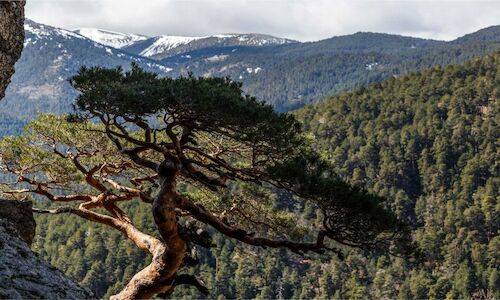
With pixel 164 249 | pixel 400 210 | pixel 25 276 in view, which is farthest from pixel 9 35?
pixel 400 210

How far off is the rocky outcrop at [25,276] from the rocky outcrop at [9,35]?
2650 mm

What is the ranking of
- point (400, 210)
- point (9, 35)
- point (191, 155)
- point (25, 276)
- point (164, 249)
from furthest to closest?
point (400, 210)
point (191, 155)
point (164, 249)
point (9, 35)
point (25, 276)

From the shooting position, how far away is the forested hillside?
8594cm

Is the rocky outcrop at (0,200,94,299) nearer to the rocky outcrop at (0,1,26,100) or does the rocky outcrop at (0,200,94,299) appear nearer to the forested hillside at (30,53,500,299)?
the rocky outcrop at (0,1,26,100)

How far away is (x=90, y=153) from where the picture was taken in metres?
11.8

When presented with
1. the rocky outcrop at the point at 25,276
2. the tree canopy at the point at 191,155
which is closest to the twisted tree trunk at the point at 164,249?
the tree canopy at the point at 191,155

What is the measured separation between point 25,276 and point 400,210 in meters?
96.9

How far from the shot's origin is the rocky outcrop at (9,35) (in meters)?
8.95

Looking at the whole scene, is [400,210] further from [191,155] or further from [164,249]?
[164,249]

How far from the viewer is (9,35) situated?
9188 millimetres

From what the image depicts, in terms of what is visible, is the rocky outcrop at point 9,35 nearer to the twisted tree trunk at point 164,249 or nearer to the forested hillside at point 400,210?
the twisted tree trunk at point 164,249

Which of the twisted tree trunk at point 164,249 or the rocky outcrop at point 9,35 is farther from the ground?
the rocky outcrop at point 9,35

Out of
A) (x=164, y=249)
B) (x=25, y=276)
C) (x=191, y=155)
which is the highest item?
(x=191, y=155)

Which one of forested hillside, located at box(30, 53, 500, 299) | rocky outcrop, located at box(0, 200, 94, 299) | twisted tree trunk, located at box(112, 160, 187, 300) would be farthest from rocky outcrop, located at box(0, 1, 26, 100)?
forested hillside, located at box(30, 53, 500, 299)
